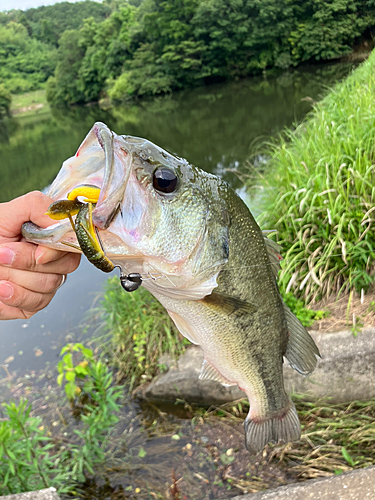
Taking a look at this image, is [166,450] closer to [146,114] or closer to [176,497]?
[176,497]

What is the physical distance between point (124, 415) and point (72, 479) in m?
0.83

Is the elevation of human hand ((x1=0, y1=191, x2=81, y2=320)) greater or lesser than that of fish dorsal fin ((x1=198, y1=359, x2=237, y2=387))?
greater

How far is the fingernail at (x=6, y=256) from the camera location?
52.0 inches

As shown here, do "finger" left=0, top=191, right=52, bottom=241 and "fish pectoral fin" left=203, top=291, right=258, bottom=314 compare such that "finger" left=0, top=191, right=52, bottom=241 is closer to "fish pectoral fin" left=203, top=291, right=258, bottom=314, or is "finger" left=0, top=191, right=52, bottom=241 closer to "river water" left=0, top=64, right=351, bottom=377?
"fish pectoral fin" left=203, top=291, right=258, bottom=314

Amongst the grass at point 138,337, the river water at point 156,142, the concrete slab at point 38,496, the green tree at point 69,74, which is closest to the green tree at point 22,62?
the green tree at point 69,74

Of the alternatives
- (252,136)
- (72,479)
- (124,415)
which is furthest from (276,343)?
(252,136)

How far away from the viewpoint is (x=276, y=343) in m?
1.55

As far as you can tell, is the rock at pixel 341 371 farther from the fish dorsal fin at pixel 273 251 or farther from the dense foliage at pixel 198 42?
the dense foliage at pixel 198 42

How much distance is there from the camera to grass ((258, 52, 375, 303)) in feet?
10.6

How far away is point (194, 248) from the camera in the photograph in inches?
44.9

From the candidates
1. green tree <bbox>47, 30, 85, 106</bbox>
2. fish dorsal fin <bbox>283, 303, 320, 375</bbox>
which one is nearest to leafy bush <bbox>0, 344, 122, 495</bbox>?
fish dorsal fin <bbox>283, 303, 320, 375</bbox>

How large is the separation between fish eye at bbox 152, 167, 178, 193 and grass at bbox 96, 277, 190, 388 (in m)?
2.73

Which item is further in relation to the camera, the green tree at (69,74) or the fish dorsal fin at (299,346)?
the green tree at (69,74)

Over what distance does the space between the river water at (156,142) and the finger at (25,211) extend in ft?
12.6
